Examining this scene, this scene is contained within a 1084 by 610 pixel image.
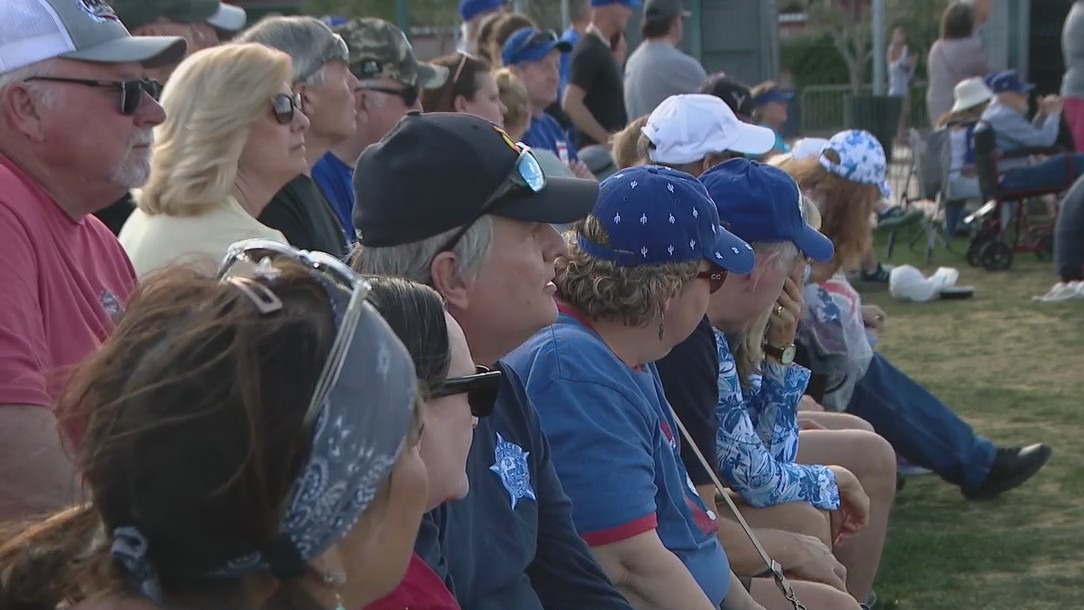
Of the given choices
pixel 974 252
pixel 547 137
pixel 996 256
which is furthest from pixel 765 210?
pixel 974 252

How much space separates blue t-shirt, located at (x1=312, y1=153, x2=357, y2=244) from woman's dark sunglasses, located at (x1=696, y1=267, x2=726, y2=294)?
2.02 m

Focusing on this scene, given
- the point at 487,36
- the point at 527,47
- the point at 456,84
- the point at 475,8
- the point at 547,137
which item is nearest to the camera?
the point at 456,84

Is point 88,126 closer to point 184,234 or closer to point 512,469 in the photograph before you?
point 184,234

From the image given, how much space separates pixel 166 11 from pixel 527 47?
306cm

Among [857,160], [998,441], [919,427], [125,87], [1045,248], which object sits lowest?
[1045,248]

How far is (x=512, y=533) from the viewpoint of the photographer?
247cm

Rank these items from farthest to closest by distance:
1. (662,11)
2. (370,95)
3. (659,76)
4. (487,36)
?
1. (662,11)
2. (659,76)
3. (487,36)
4. (370,95)

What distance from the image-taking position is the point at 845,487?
4.02 m

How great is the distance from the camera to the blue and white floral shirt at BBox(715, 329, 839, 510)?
3.63m

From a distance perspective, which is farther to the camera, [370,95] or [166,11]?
[370,95]

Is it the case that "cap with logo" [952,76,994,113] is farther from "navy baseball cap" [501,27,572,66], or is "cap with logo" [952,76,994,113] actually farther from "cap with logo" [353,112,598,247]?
"cap with logo" [353,112,598,247]

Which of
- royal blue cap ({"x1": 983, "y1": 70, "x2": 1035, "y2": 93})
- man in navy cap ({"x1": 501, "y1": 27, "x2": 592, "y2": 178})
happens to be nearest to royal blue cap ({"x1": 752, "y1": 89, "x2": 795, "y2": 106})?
man in navy cap ({"x1": 501, "y1": 27, "x2": 592, "y2": 178})

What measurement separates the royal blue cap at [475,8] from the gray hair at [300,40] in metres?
5.46

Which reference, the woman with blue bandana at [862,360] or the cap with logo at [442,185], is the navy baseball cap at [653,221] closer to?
the cap with logo at [442,185]
